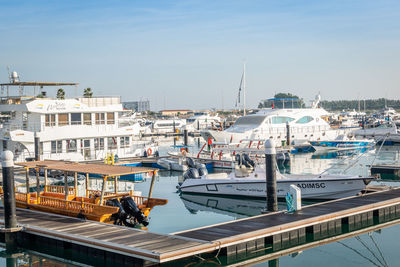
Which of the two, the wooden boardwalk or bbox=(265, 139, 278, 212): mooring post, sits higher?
bbox=(265, 139, 278, 212): mooring post

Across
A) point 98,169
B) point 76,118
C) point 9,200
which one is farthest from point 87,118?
point 9,200

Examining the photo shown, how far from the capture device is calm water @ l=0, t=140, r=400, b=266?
51.3 ft

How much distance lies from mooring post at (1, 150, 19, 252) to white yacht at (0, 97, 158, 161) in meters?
16.7

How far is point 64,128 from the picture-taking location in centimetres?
3541

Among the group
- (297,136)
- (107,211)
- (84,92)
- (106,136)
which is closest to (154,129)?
(84,92)

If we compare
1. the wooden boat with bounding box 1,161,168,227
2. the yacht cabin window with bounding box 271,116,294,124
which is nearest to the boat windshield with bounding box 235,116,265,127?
the yacht cabin window with bounding box 271,116,294,124

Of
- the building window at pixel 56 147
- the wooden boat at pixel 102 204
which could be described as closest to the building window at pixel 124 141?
the building window at pixel 56 147

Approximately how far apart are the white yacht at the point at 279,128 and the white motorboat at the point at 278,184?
22051 millimetres

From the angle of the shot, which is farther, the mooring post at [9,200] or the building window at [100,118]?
the building window at [100,118]

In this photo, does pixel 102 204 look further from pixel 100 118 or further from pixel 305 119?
pixel 305 119

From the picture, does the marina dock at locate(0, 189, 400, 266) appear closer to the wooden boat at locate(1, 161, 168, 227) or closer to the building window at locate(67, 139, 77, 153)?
the wooden boat at locate(1, 161, 168, 227)

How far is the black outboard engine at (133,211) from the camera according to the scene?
1828cm

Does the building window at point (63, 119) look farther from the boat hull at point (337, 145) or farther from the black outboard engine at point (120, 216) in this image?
the boat hull at point (337, 145)

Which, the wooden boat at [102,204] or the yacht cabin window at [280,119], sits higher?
the yacht cabin window at [280,119]
